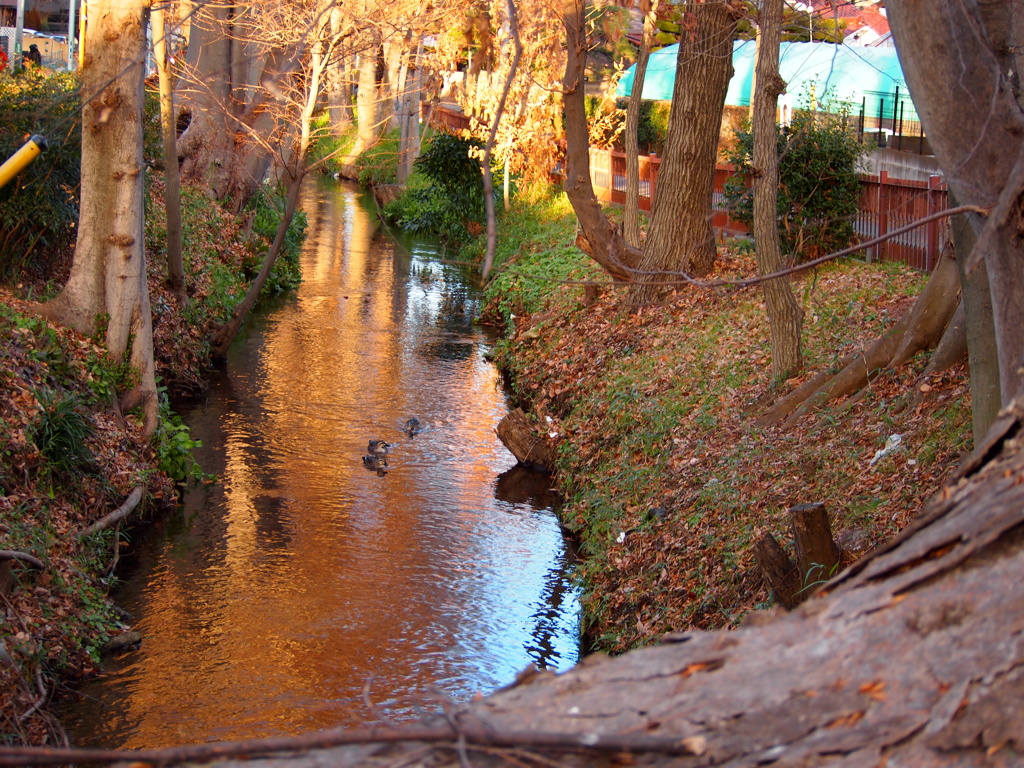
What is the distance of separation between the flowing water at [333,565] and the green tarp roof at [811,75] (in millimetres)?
9760

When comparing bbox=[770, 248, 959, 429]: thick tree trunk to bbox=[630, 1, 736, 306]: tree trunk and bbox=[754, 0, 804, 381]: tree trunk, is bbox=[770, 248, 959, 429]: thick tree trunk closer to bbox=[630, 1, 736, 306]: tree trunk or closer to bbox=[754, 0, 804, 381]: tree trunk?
bbox=[754, 0, 804, 381]: tree trunk

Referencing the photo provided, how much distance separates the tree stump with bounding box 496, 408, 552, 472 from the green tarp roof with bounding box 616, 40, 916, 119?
9377 mm

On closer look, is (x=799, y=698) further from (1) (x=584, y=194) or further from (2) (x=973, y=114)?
(1) (x=584, y=194)

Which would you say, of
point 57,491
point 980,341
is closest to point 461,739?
point 980,341

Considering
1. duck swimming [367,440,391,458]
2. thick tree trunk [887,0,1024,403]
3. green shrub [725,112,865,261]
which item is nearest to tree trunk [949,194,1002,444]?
thick tree trunk [887,0,1024,403]

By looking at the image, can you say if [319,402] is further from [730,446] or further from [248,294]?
[730,446]

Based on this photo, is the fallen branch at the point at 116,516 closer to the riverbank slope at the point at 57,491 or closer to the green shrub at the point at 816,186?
the riverbank slope at the point at 57,491

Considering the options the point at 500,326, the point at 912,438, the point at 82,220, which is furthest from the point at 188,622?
the point at 500,326

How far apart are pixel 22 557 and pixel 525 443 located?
20.5 ft

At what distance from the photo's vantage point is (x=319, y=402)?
1343 cm

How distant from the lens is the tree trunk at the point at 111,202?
31.8ft

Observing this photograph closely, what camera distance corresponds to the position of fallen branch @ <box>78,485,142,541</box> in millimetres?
8344

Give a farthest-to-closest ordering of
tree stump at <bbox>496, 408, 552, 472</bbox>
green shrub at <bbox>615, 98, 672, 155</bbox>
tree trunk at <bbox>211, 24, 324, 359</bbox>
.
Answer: green shrub at <bbox>615, 98, 672, 155</bbox>
tree trunk at <bbox>211, 24, 324, 359</bbox>
tree stump at <bbox>496, 408, 552, 472</bbox>

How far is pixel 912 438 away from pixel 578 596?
3.04 meters
